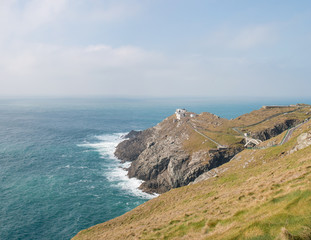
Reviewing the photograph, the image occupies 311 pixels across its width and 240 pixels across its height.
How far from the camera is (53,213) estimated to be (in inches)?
2457

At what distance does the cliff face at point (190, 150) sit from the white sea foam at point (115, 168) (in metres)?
3.54

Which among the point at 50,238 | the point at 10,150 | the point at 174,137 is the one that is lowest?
the point at 50,238

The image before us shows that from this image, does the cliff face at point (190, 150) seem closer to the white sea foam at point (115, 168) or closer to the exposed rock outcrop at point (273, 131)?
the exposed rock outcrop at point (273, 131)

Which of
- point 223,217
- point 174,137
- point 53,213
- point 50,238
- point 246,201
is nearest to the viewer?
point 223,217

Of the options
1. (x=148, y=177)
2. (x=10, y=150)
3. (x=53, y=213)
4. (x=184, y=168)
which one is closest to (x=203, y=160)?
(x=184, y=168)

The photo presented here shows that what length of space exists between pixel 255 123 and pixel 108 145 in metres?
96.0

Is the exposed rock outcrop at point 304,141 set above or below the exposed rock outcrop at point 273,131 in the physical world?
above

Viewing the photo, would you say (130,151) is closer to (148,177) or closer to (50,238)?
(148,177)

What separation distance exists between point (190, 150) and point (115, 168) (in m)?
40.8

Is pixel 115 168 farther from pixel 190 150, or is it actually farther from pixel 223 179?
pixel 223 179

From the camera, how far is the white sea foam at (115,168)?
8138cm

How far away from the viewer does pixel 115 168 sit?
102m


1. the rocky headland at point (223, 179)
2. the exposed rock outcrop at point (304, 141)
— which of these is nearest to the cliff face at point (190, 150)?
the rocky headland at point (223, 179)

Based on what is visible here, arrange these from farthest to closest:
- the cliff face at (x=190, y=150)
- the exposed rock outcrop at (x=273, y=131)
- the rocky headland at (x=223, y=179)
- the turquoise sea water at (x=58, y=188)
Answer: the exposed rock outcrop at (x=273, y=131)
the cliff face at (x=190, y=150)
the turquoise sea water at (x=58, y=188)
the rocky headland at (x=223, y=179)
